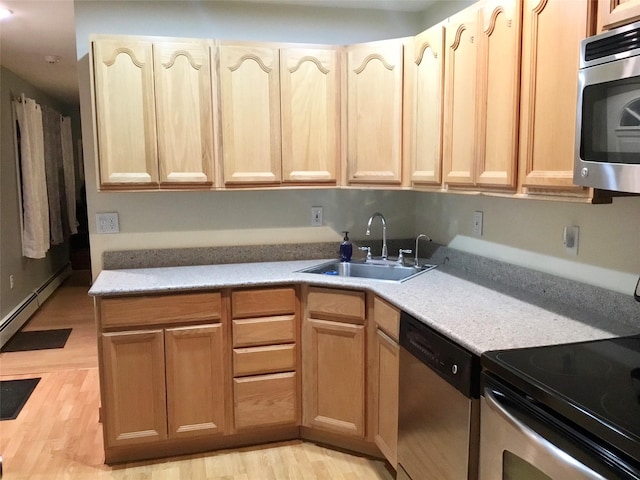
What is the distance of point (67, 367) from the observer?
389cm

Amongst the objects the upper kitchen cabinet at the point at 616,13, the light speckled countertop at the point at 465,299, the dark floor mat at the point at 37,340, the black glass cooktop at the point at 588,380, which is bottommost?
the dark floor mat at the point at 37,340

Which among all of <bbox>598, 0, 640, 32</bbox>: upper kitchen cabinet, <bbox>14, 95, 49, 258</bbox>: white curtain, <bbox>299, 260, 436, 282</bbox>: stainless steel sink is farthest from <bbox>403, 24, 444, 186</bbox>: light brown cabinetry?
<bbox>14, 95, 49, 258</bbox>: white curtain

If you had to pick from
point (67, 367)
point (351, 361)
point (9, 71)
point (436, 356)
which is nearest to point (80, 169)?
point (9, 71)

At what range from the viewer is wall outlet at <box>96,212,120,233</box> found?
299 centimetres

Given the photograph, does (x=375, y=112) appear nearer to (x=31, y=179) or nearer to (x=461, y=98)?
(x=461, y=98)

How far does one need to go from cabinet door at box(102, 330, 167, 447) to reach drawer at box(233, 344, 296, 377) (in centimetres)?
37

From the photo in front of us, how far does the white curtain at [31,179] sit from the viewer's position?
5109 mm

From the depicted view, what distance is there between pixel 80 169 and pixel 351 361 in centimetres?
687

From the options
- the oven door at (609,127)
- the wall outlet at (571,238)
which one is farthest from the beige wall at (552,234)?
the oven door at (609,127)

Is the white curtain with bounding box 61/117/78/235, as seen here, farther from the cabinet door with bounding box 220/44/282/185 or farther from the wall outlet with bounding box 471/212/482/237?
the wall outlet with bounding box 471/212/482/237

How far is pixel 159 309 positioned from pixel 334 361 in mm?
888

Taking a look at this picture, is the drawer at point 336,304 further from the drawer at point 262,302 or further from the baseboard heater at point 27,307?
the baseboard heater at point 27,307

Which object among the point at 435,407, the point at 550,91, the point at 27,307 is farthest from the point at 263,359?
the point at 27,307

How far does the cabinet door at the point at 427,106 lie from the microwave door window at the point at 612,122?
983mm
